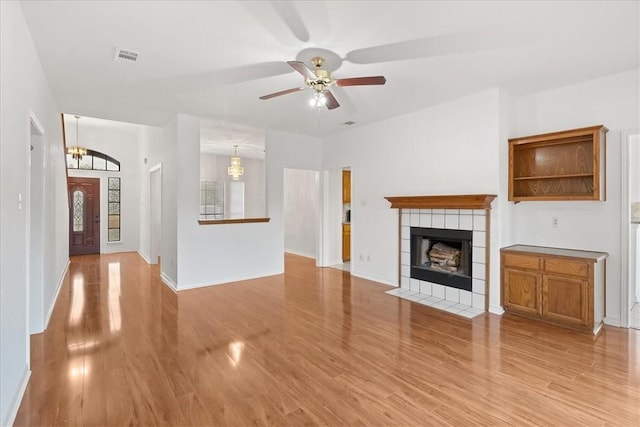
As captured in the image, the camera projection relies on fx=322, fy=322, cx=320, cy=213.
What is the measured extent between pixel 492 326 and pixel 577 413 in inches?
59.3

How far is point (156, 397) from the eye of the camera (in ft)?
7.34

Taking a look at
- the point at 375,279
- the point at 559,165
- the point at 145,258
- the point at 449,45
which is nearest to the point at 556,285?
the point at 559,165

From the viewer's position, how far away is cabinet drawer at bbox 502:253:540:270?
3.68 m

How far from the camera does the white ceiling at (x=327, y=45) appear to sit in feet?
7.80

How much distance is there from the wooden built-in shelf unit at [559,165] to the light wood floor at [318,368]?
1570 mm

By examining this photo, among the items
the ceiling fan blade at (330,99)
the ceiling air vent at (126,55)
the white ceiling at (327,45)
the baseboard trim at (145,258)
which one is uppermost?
the white ceiling at (327,45)

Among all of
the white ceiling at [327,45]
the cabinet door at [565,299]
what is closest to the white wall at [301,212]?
the white ceiling at [327,45]

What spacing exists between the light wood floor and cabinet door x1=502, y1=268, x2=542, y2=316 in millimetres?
200

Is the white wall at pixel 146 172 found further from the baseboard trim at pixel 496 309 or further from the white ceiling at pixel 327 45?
the baseboard trim at pixel 496 309

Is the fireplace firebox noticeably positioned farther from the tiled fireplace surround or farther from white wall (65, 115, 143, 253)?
white wall (65, 115, 143, 253)

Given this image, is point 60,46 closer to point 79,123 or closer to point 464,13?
point 464,13

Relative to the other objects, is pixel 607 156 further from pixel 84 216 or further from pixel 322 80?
pixel 84 216

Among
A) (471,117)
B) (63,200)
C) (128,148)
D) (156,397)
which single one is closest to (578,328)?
(471,117)

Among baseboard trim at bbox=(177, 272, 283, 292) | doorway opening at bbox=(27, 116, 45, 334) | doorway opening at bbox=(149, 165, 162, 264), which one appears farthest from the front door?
doorway opening at bbox=(27, 116, 45, 334)
